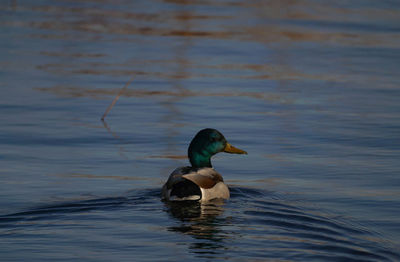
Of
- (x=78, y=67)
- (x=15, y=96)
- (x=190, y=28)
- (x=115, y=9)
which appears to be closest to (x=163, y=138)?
(x=15, y=96)

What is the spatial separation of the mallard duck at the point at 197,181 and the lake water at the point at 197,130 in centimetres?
15

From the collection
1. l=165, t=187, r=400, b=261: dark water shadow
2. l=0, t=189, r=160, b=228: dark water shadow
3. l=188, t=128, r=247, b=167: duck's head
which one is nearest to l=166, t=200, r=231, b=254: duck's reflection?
l=165, t=187, r=400, b=261: dark water shadow

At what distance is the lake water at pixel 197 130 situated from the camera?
7645 millimetres

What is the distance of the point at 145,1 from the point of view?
24391 mm

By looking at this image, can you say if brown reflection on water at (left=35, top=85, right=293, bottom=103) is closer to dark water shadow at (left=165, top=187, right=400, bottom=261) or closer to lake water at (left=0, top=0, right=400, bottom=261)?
lake water at (left=0, top=0, right=400, bottom=261)

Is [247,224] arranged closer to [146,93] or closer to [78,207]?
[78,207]

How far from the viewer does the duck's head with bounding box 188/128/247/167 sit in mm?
9812

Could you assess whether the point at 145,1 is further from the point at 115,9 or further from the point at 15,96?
the point at 15,96

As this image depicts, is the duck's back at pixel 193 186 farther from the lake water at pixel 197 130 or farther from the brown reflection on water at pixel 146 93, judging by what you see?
the brown reflection on water at pixel 146 93

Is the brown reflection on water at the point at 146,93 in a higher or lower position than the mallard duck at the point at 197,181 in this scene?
higher

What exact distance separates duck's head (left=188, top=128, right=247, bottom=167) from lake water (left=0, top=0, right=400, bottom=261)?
412mm

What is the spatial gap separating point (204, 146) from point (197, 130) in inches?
83.1

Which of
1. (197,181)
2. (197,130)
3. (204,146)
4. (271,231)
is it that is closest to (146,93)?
(197,130)

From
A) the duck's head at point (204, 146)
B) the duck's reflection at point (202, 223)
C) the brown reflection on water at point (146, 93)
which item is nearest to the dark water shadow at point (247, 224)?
the duck's reflection at point (202, 223)
